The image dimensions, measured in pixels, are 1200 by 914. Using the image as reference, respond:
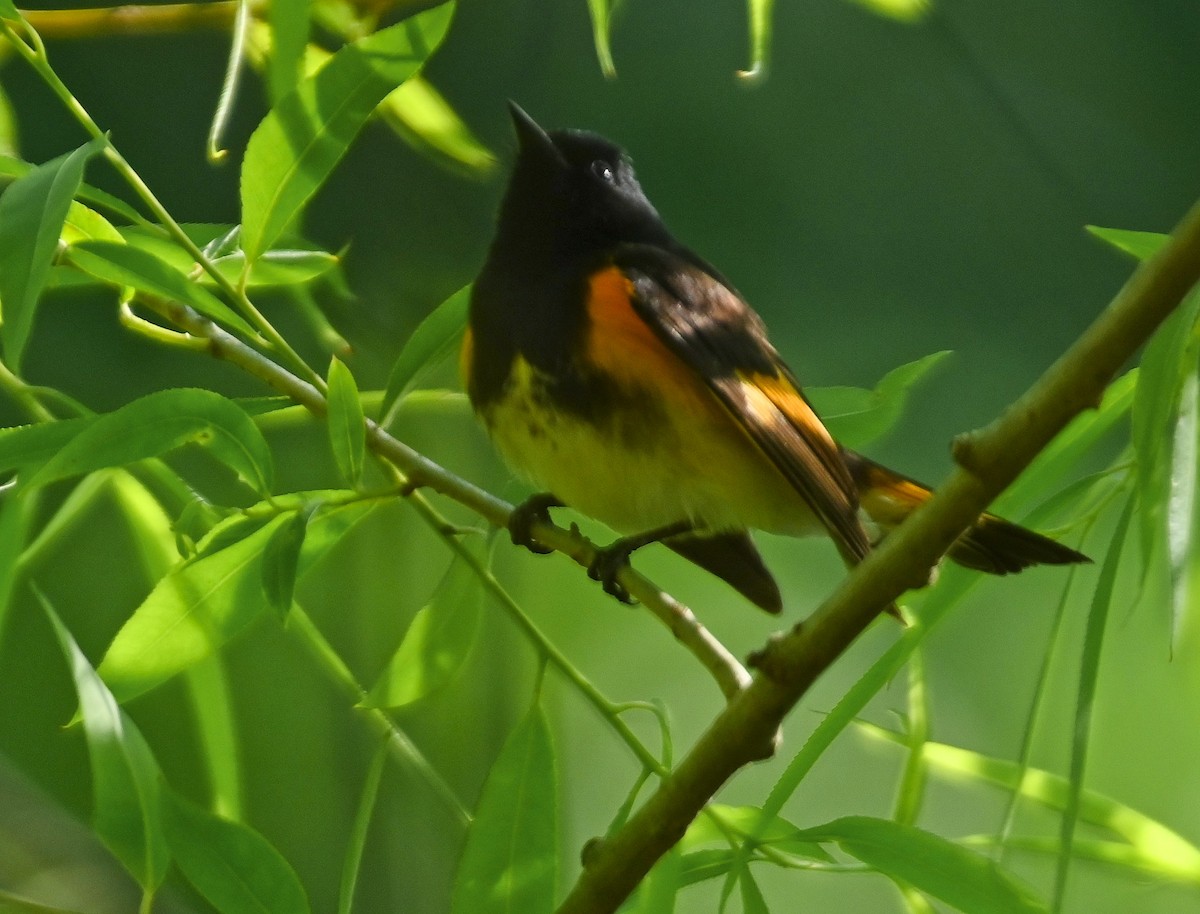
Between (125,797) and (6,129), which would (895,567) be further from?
(6,129)

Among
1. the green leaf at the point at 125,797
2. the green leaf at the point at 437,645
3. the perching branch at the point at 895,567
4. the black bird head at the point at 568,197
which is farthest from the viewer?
the black bird head at the point at 568,197

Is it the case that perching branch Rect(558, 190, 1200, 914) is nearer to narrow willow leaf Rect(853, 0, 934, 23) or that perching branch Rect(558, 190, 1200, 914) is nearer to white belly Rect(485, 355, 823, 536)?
white belly Rect(485, 355, 823, 536)

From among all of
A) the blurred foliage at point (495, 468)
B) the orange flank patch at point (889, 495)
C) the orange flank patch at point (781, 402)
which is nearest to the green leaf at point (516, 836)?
the blurred foliage at point (495, 468)

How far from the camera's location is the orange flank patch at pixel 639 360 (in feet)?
4.02

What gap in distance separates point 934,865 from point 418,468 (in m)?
0.44

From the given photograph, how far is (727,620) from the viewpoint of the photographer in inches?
114

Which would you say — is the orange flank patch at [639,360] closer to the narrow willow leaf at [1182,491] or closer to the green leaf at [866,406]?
the green leaf at [866,406]

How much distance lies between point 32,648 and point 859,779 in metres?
2.04

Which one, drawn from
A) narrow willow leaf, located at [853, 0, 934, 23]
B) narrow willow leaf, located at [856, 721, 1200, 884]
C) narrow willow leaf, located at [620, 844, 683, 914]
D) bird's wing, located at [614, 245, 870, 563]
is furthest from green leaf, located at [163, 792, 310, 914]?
narrow willow leaf, located at [853, 0, 934, 23]

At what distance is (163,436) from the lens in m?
0.79

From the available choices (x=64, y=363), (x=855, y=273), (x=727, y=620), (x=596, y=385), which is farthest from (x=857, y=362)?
(x=596, y=385)

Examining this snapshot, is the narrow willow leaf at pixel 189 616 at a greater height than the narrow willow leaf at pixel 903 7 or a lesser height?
lesser

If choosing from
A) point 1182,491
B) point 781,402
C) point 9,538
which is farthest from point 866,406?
point 9,538

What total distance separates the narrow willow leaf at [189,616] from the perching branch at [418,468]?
10 cm
